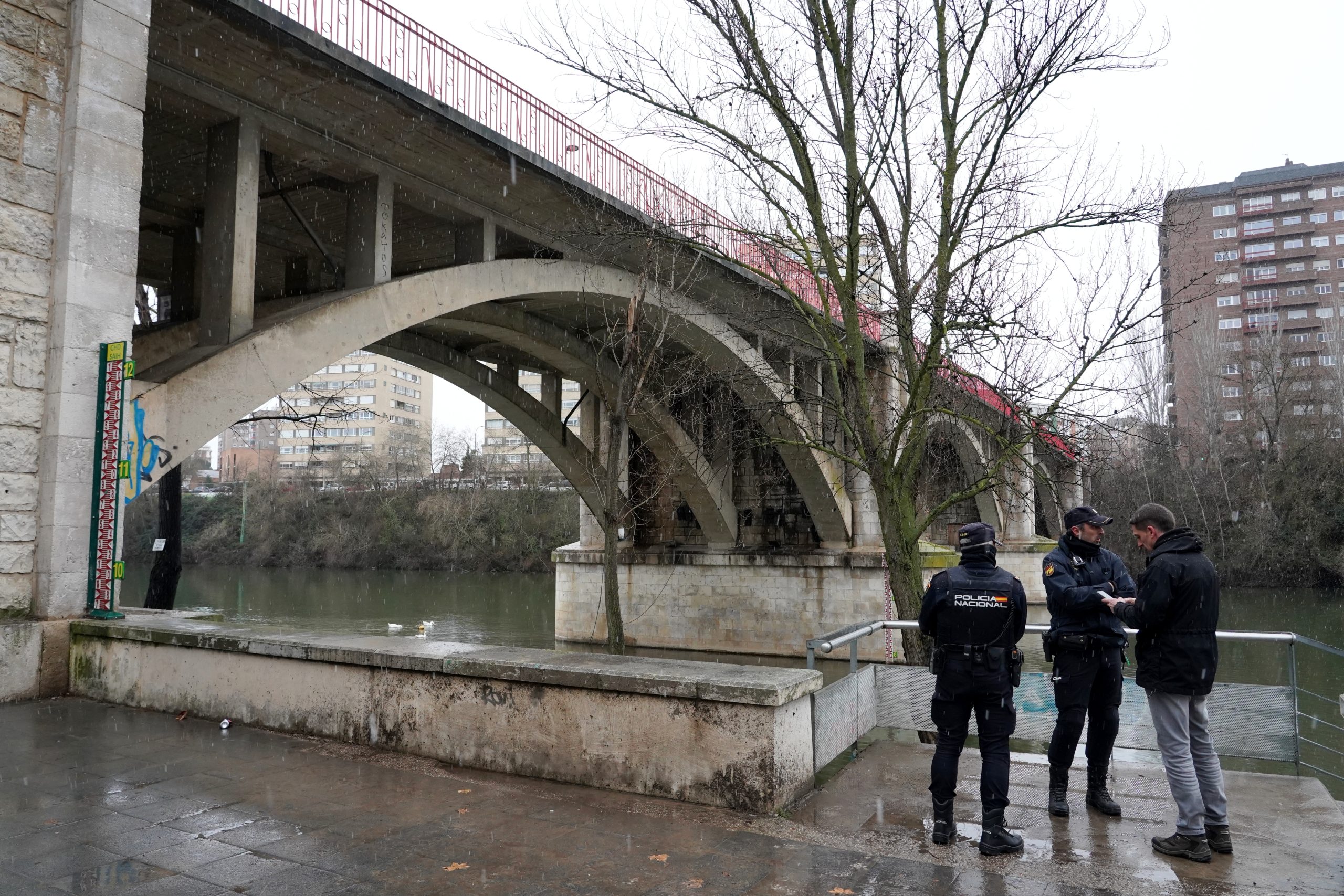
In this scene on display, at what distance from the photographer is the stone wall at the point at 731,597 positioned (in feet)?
67.3

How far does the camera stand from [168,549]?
44.2ft

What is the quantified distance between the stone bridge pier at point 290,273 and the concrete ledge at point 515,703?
1306mm

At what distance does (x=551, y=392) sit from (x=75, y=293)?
13312 millimetres

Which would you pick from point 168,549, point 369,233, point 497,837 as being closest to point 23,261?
point 369,233

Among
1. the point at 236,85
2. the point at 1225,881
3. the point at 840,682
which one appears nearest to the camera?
the point at 1225,881

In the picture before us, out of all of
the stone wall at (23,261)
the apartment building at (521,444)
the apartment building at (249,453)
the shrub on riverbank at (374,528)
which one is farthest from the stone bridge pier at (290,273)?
the apartment building at (249,453)

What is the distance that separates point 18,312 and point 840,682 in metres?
5.36

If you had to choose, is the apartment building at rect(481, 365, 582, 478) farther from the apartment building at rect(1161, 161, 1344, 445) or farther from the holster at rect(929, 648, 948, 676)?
the apartment building at rect(1161, 161, 1344, 445)

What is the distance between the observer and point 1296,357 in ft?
176

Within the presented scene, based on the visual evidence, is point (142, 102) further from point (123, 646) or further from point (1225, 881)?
point (1225, 881)

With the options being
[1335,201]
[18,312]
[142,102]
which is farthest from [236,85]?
[1335,201]

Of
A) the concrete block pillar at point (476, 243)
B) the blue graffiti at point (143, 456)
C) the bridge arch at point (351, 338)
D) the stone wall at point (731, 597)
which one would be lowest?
the stone wall at point (731, 597)

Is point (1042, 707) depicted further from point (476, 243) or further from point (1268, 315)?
point (1268, 315)

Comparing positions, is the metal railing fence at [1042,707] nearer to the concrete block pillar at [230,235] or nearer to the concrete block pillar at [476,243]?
the concrete block pillar at [230,235]
